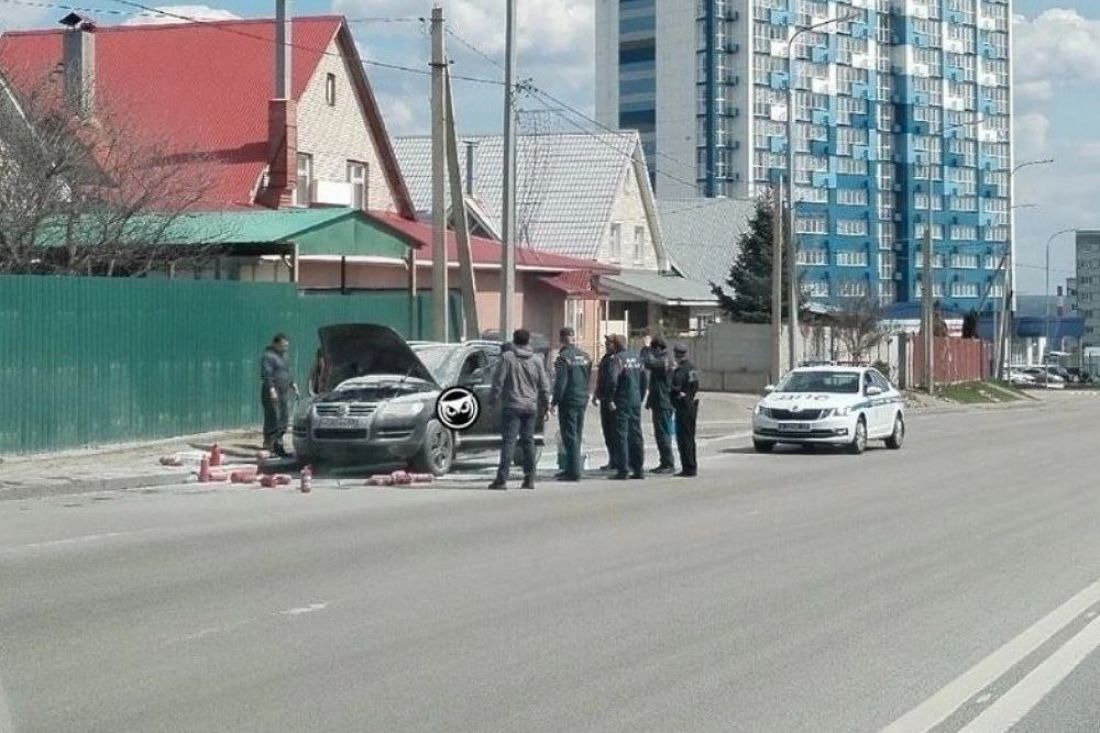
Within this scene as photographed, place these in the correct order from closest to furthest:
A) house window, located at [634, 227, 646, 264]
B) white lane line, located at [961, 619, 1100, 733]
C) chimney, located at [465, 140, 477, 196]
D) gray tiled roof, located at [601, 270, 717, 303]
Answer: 1. white lane line, located at [961, 619, 1100, 733]
2. gray tiled roof, located at [601, 270, 717, 303]
3. chimney, located at [465, 140, 477, 196]
4. house window, located at [634, 227, 646, 264]

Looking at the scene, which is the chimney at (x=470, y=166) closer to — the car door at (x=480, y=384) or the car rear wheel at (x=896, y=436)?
the car rear wheel at (x=896, y=436)

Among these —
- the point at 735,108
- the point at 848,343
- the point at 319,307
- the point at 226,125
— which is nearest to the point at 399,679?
the point at 319,307

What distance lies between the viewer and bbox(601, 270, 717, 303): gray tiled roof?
5478 centimetres

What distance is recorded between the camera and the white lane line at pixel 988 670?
303 inches

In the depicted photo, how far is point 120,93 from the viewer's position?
33875 millimetres

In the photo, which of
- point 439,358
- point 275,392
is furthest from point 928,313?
point 275,392

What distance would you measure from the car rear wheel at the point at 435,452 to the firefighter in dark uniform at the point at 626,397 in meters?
2.09

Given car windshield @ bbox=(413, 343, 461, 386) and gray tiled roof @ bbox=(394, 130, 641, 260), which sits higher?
gray tiled roof @ bbox=(394, 130, 641, 260)

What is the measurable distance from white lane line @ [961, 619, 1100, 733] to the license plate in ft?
37.0

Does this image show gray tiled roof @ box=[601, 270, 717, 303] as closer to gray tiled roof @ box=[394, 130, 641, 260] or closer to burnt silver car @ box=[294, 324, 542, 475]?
gray tiled roof @ box=[394, 130, 641, 260]

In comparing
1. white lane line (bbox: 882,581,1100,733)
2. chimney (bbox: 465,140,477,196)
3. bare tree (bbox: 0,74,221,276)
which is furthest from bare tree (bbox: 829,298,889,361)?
white lane line (bbox: 882,581,1100,733)

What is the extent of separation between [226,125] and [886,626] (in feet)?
102

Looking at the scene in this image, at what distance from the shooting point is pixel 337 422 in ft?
66.1

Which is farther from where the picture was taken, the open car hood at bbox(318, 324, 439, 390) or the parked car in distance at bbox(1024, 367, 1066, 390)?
the parked car in distance at bbox(1024, 367, 1066, 390)
